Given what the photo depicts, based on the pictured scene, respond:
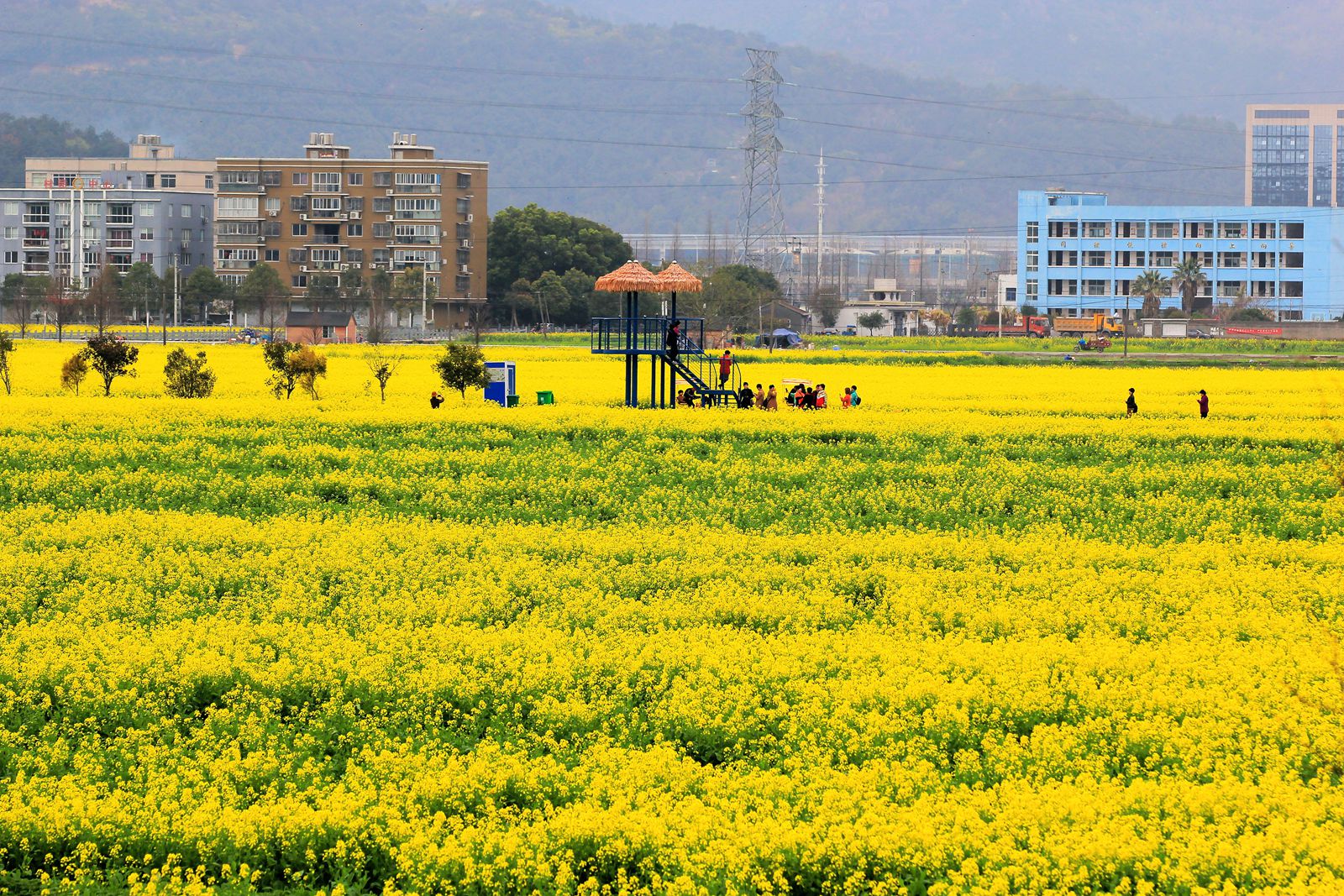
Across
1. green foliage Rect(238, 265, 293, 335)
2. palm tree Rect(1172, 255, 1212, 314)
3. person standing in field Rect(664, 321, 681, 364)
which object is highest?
palm tree Rect(1172, 255, 1212, 314)

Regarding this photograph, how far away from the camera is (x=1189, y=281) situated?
12669 cm

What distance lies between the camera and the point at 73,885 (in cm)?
1023

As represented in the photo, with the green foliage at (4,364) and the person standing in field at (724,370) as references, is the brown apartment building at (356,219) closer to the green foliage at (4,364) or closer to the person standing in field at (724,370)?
the green foliage at (4,364)

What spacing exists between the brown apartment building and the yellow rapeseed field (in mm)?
96010

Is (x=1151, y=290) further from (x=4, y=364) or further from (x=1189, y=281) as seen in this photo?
(x=4, y=364)

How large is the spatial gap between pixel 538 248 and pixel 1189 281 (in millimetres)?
55087

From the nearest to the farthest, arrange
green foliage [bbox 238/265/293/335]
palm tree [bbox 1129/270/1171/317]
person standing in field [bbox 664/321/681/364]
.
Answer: person standing in field [bbox 664/321/681/364]
green foliage [bbox 238/265/293/335]
palm tree [bbox 1129/270/1171/317]

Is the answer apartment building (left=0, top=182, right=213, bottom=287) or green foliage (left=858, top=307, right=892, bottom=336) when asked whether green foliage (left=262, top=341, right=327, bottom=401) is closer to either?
green foliage (left=858, top=307, right=892, bottom=336)

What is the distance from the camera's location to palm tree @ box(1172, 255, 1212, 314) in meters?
126

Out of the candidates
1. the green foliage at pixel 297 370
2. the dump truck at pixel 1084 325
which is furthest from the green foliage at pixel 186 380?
the dump truck at pixel 1084 325

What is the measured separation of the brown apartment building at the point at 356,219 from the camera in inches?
4902

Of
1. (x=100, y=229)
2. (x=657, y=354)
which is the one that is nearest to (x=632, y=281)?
(x=657, y=354)

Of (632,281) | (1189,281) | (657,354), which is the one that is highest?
(1189,281)

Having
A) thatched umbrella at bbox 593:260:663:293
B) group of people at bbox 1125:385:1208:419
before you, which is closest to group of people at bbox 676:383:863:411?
thatched umbrella at bbox 593:260:663:293
